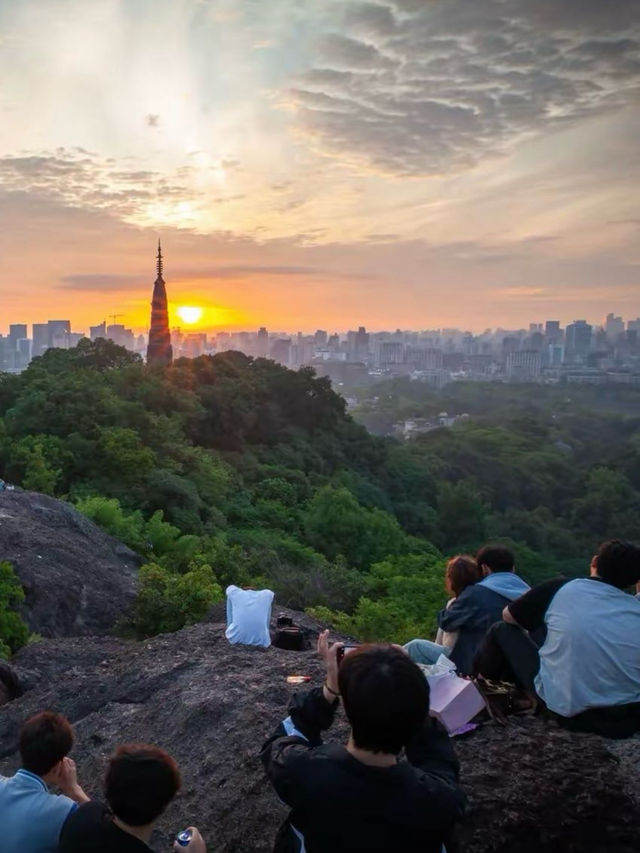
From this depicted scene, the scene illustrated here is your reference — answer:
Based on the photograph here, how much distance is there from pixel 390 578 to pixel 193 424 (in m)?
14.9

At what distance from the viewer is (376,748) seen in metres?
2.08

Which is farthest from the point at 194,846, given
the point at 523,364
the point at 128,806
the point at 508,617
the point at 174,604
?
the point at 523,364

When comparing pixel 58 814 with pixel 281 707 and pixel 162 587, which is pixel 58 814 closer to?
pixel 281 707

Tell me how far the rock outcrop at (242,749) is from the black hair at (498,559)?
880mm

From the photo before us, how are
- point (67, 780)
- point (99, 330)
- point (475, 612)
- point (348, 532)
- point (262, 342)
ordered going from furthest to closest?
1. point (262, 342)
2. point (99, 330)
3. point (348, 532)
4. point (475, 612)
5. point (67, 780)

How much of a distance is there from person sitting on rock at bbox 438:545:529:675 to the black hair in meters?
0.10

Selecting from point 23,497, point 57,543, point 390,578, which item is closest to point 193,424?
point 390,578

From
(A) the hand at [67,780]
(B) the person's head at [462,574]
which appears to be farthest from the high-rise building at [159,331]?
(A) the hand at [67,780]

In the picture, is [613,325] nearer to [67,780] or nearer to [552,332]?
[552,332]

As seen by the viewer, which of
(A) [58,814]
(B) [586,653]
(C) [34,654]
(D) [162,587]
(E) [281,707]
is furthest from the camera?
(D) [162,587]

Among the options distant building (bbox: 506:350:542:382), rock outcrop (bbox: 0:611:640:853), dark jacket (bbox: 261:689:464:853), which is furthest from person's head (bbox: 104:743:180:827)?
distant building (bbox: 506:350:542:382)

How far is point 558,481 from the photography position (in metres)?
47.4

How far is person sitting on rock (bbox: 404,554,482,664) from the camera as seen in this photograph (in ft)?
13.5

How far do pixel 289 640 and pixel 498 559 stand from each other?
2.11 metres
